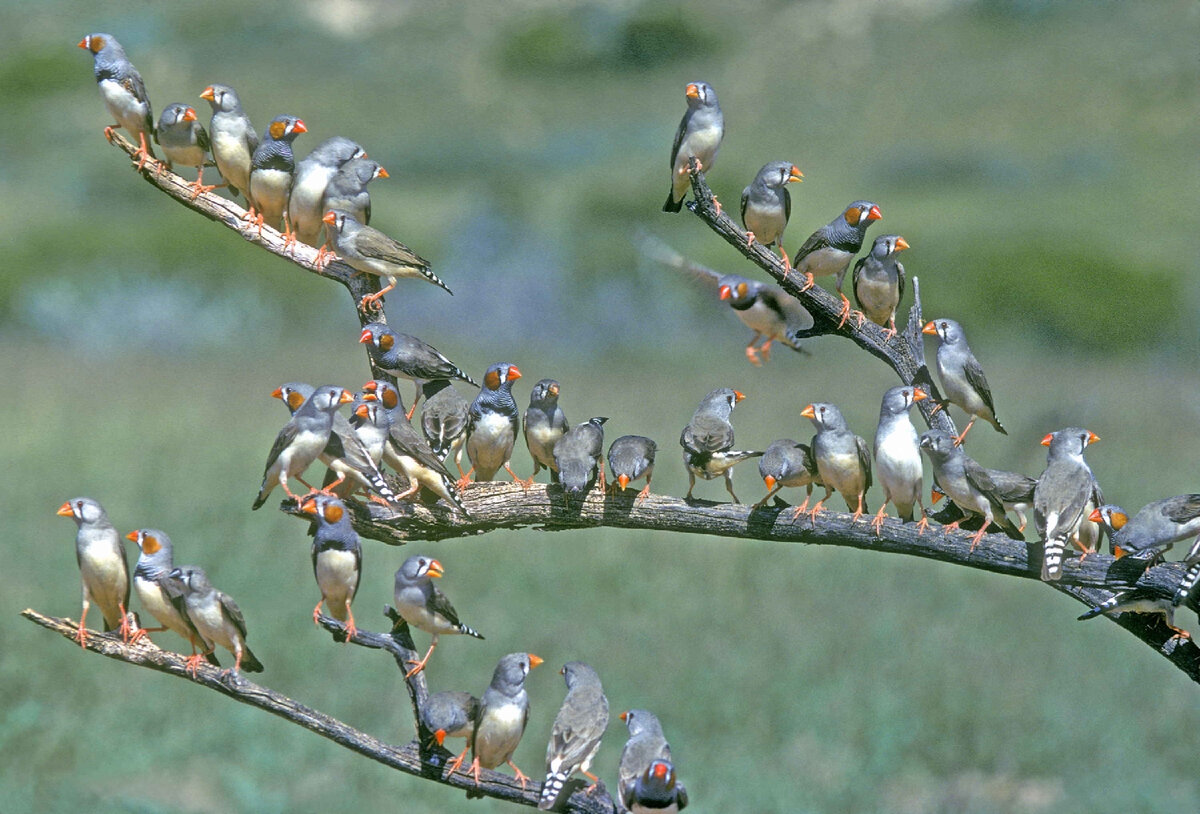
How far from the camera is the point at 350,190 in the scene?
20.2 feet

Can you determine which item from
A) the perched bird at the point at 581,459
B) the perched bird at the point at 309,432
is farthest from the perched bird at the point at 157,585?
the perched bird at the point at 581,459

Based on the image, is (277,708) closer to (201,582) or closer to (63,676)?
(201,582)

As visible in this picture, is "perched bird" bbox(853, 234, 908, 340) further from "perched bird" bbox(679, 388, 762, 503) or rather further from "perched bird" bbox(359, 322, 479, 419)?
"perched bird" bbox(359, 322, 479, 419)

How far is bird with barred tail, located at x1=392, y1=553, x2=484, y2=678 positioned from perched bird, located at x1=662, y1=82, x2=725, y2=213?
1953 mm

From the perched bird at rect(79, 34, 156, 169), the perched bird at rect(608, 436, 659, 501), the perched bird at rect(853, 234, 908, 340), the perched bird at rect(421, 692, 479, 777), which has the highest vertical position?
the perched bird at rect(79, 34, 156, 169)

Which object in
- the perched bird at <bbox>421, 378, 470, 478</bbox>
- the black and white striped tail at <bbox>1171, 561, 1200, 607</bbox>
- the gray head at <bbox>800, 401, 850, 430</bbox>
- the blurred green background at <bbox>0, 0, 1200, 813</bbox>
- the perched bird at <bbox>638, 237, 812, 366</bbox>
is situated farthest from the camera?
the blurred green background at <bbox>0, 0, 1200, 813</bbox>

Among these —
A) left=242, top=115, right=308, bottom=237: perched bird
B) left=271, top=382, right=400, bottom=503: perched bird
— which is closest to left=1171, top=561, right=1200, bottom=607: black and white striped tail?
left=271, top=382, right=400, bottom=503: perched bird

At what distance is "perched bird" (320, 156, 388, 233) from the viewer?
6145 millimetres

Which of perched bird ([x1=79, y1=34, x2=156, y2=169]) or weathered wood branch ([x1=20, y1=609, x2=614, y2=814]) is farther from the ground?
perched bird ([x1=79, y1=34, x2=156, y2=169])

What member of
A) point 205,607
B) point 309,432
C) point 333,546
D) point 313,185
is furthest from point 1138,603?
point 313,185

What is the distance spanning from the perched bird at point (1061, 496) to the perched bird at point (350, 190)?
2.98 m

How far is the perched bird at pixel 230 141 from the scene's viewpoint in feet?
21.0

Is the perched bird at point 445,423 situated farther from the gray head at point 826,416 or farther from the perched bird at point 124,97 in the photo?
the perched bird at point 124,97

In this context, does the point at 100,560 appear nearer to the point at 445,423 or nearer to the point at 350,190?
the point at 445,423
